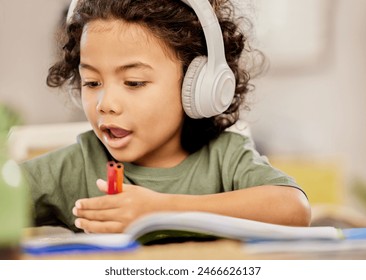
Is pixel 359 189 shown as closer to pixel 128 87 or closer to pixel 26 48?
pixel 128 87

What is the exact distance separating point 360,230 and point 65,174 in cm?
44

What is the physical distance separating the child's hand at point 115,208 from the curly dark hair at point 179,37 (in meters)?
0.20

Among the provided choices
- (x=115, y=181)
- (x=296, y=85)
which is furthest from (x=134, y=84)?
(x=296, y=85)

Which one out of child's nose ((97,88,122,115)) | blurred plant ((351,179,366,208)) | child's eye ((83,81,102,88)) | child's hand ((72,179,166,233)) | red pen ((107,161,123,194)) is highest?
child's eye ((83,81,102,88))

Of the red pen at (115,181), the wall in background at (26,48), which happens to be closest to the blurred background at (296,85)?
the wall in background at (26,48)

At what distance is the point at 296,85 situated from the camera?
3.93 ft

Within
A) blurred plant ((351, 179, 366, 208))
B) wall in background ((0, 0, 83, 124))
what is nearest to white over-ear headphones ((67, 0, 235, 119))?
wall in background ((0, 0, 83, 124))

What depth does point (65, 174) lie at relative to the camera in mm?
1092

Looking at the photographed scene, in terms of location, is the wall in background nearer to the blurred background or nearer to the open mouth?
the blurred background

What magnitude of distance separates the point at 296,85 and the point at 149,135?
293 millimetres

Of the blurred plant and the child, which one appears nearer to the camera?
the child

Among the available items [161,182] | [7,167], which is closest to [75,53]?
[161,182]

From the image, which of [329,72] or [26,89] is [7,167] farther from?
[329,72]

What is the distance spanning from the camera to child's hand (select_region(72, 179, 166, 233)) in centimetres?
92
